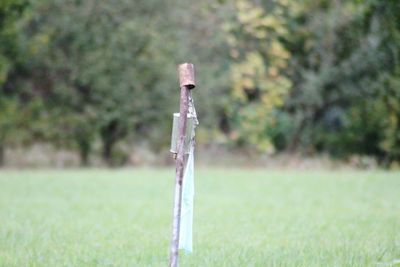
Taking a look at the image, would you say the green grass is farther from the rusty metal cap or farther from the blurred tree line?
the blurred tree line

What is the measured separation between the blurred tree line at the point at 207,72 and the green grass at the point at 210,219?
3.73m

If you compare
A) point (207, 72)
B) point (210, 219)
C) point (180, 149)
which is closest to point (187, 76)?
point (180, 149)

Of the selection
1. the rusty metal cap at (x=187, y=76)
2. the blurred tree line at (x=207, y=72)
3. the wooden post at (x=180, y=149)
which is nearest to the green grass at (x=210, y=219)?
the wooden post at (x=180, y=149)

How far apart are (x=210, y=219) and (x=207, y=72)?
13.4 metres

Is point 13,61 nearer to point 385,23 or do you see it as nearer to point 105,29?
point 105,29

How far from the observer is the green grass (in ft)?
27.2

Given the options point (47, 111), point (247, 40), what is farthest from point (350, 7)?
point (47, 111)

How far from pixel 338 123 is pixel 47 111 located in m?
11.6

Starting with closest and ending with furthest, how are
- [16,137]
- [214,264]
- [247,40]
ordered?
[214,264], [16,137], [247,40]

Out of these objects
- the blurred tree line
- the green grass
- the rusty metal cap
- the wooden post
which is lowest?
the green grass

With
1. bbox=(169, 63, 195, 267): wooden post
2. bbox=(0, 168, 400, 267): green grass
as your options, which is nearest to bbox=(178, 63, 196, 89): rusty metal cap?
bbox=(169, 63, 195, 267): wooden post

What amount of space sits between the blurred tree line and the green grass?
3727 millimetres

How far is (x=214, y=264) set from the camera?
7.69m

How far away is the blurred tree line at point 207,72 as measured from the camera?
952 inches
